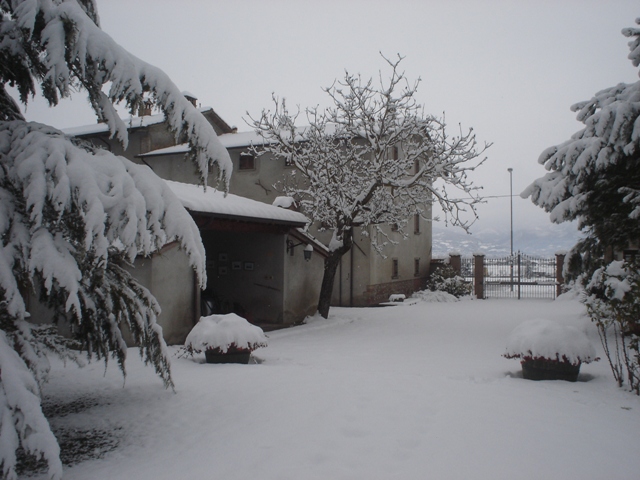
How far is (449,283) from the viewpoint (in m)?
23.0

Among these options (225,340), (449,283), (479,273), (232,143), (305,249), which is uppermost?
(232,143)

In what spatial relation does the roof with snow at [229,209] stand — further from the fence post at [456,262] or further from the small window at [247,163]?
the fence post at [456,262]

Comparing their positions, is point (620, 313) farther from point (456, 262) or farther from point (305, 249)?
point (456, 262)

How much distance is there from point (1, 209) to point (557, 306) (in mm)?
19644

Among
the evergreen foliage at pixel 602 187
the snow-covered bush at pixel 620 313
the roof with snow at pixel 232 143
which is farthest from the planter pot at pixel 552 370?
the roof with snow at pixel 232 143

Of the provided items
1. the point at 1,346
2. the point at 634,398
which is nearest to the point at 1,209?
the point at 1,346

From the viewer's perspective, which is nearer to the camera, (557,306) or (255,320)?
(255,320)

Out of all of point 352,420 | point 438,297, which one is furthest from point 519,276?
point 352,420

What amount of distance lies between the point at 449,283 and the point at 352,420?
18.8 metres

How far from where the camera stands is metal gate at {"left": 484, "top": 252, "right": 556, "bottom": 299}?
23.0 m

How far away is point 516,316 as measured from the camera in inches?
633

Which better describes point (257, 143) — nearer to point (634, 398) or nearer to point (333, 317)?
point (333, 317)

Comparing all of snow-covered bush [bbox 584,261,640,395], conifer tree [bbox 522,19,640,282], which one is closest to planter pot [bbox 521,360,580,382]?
snow-covered bush [bbox 584,261,640,395]

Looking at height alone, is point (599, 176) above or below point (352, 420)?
above
